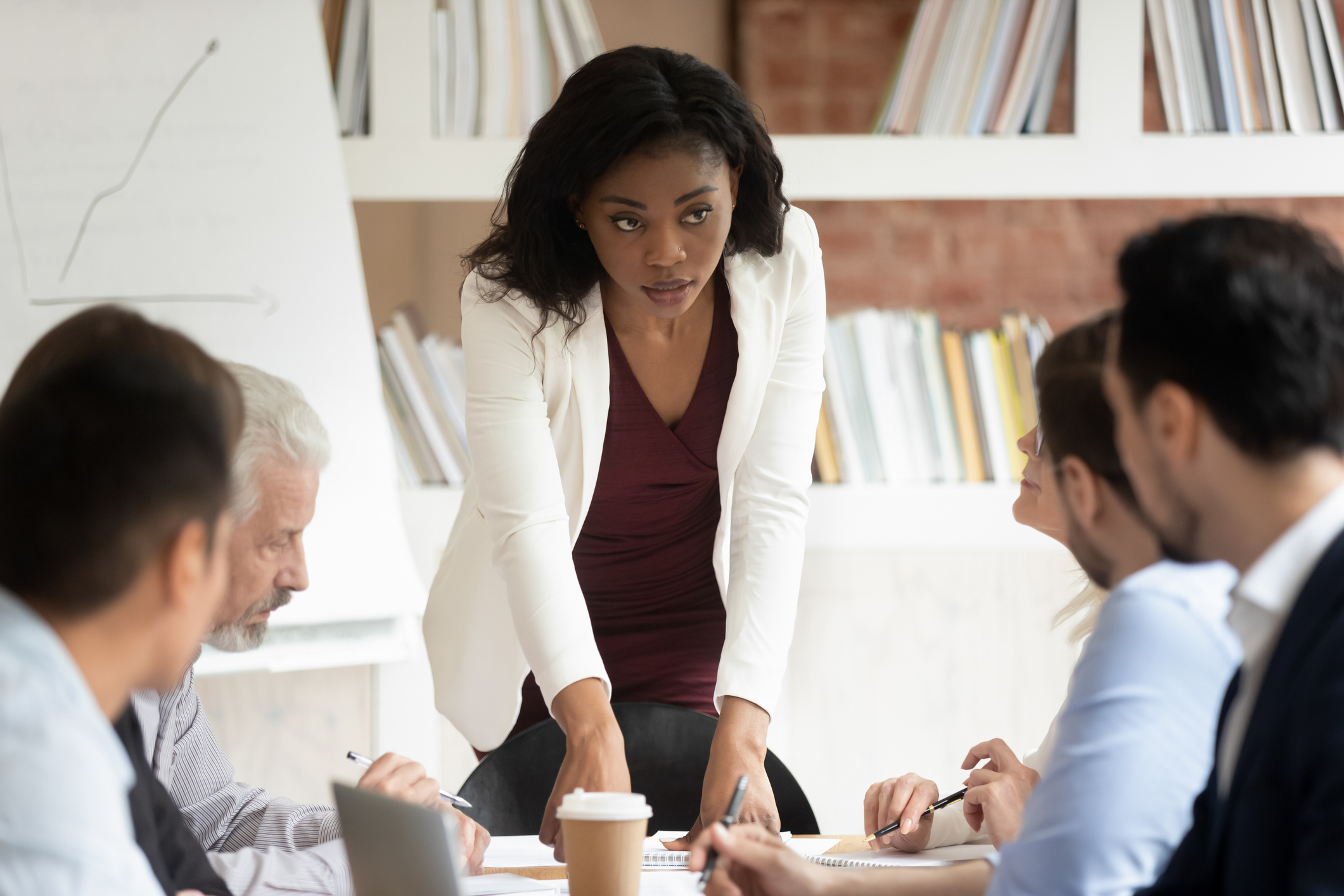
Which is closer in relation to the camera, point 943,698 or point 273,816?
point 273,816

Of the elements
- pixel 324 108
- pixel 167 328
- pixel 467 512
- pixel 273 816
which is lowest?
pixel 273 816

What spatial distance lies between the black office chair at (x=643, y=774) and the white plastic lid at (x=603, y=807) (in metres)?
0.54

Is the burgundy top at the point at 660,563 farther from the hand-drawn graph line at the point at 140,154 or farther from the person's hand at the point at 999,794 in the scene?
the hand-drawn graph line at the point at 140,154

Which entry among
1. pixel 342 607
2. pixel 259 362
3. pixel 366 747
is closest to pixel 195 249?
pixel 259 362

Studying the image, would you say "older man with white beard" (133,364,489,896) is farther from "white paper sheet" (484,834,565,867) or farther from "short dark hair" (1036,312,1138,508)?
"short dark hair" (1036,312,1138,508)

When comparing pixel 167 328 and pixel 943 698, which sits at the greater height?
pixel 167 328

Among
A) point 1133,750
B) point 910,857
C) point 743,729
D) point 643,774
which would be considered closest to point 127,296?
point 643,774

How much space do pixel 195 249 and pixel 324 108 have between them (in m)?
0.37

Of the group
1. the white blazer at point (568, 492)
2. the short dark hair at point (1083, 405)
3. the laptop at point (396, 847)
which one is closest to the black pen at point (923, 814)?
the white blazer at point (568, 492)

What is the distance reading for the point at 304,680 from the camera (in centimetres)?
248

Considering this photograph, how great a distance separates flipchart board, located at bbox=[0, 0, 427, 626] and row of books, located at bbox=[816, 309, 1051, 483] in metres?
0.92

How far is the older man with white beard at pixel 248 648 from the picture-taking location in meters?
1.22

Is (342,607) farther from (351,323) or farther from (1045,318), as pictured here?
(1045,318)

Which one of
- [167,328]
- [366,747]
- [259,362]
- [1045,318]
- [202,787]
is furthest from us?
[1045,318]
